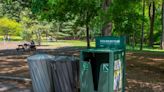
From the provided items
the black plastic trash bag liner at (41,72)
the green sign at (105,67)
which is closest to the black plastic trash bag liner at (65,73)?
the black plastic trash bag liner at (41,72)

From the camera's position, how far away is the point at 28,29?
40312 mm

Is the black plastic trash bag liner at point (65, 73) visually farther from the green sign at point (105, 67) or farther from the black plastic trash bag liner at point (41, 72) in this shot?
the green sign at point (105, 67)

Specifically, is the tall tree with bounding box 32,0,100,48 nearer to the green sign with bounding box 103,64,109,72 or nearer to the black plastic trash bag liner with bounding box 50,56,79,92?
the black plastic trash bag liner with bounding box 50,56,79,92

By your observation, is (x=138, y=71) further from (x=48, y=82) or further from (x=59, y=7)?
(x=59, y=7)

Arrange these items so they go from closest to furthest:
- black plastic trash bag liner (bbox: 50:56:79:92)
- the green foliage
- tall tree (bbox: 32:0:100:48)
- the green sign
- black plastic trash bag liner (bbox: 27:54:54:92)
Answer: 1. the green sign
2. black plastic trash bag liner (bbox: 50:56:79:92)
3. black plastic trash bag liner (bbox: 27:54:54:92)
4. tall tree (bbox: 32:0:100:48)
5. the green foliage

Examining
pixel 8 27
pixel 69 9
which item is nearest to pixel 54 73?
→ pixel 69 9

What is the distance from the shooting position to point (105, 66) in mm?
5527

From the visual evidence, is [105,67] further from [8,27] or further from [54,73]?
[8,27]

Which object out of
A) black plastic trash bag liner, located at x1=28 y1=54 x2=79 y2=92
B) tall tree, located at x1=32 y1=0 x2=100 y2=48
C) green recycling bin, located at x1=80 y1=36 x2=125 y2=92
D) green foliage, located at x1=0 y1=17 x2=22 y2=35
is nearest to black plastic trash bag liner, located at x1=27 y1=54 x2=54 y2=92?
black plastic trash bag liner, located at x1=28 y1=54 x2=79 y2=92

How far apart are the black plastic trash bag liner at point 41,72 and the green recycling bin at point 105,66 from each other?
1.09 m

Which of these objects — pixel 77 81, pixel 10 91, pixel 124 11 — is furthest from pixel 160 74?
pixel 10 91

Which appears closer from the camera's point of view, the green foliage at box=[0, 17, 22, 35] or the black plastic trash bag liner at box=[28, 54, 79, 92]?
the black plastic trash bag liner at box=[28, 54, 79, 92]

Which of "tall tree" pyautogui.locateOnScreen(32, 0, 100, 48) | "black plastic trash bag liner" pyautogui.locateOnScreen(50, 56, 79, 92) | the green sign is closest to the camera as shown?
the green sign

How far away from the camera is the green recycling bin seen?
5.54m
